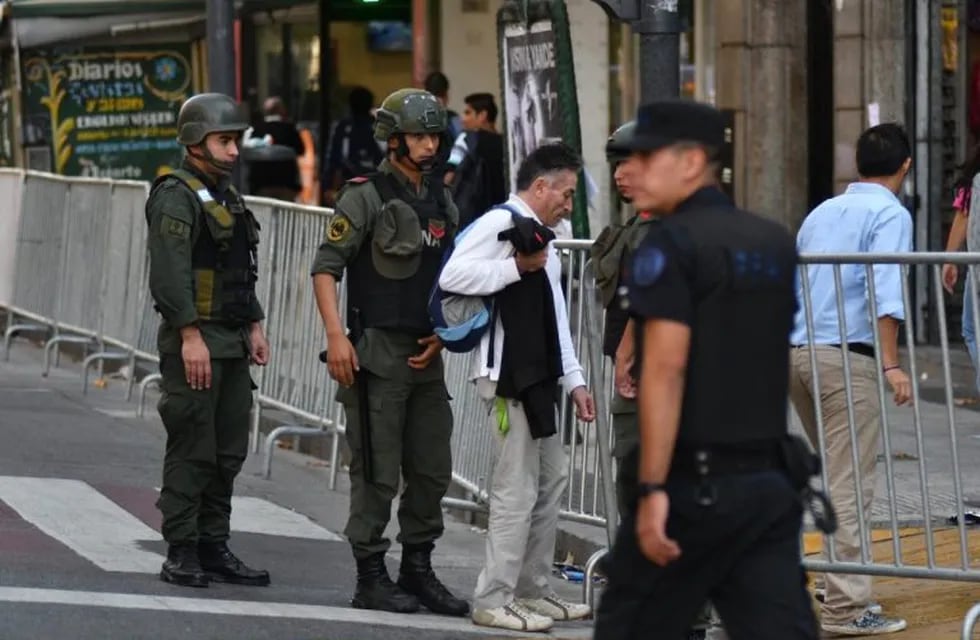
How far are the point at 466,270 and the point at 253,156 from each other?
11269 mm

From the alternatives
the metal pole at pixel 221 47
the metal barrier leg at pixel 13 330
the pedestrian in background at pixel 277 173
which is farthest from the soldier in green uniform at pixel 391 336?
the pedestrian in background at pixel 277 173

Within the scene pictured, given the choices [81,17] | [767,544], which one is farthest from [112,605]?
[81,17]

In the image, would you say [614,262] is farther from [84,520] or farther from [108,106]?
[108,106]

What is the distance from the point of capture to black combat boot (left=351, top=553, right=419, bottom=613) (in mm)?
8297

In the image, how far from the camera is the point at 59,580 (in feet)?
27.7

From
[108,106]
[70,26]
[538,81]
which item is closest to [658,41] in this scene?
[538,81]

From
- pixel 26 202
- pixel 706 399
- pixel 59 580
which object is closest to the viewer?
pixel 706 399

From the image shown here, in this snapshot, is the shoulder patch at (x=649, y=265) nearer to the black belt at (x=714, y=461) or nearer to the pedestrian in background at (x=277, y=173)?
the black belt at (x=714, y=461)

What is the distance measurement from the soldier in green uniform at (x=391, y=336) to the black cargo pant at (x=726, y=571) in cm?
304

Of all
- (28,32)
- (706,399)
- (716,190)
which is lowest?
(706,399)

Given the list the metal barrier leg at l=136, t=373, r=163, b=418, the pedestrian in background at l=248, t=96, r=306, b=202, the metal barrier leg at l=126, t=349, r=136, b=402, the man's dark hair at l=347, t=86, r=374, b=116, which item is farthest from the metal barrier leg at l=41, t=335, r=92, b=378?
the man's dark hair at l=347, t=86, r=374, b=116

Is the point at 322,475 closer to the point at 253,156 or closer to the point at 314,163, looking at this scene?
the point at 253,156

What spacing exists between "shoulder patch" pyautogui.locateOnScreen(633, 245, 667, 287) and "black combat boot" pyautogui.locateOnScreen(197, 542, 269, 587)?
3974 mm

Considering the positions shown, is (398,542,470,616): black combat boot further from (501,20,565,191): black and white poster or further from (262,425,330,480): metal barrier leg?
(262,425,330,480): metal barrier leg
